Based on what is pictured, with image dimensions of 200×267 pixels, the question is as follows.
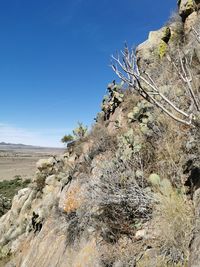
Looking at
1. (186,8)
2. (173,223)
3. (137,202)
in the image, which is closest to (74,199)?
(137,202)

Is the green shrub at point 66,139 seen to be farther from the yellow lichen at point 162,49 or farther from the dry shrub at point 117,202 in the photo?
the dry shrub at point 117,202

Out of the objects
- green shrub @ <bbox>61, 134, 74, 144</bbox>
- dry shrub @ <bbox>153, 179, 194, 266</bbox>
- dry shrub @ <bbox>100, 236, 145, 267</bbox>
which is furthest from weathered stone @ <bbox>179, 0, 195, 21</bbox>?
dry shrub @ <bbox>100, 236, 145, 267</bbox>

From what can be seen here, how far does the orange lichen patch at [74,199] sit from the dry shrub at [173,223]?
266 centimetres

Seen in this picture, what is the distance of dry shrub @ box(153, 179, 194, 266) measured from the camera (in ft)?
12.9

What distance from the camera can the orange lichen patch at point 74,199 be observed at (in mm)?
7125

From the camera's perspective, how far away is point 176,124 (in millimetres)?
6145

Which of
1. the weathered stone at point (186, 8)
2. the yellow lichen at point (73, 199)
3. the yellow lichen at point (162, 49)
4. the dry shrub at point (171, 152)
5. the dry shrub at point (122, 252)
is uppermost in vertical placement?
the weathered stone at point (186, 8)

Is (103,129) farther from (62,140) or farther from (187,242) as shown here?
(187,242)

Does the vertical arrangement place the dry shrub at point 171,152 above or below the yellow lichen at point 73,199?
above

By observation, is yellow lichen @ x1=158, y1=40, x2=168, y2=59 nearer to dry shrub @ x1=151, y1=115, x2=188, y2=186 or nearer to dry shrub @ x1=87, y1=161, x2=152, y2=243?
dry shrub @ x1=151, y1=115, x2=188, y2=186

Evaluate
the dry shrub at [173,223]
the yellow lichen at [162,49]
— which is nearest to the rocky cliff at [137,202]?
the dry shrub at [173,223]

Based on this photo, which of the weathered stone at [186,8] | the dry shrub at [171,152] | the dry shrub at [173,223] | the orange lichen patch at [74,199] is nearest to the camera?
the dry shrub at [173,223]

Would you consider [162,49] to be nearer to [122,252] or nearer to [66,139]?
[66,139]

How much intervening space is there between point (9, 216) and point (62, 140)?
4463mm
